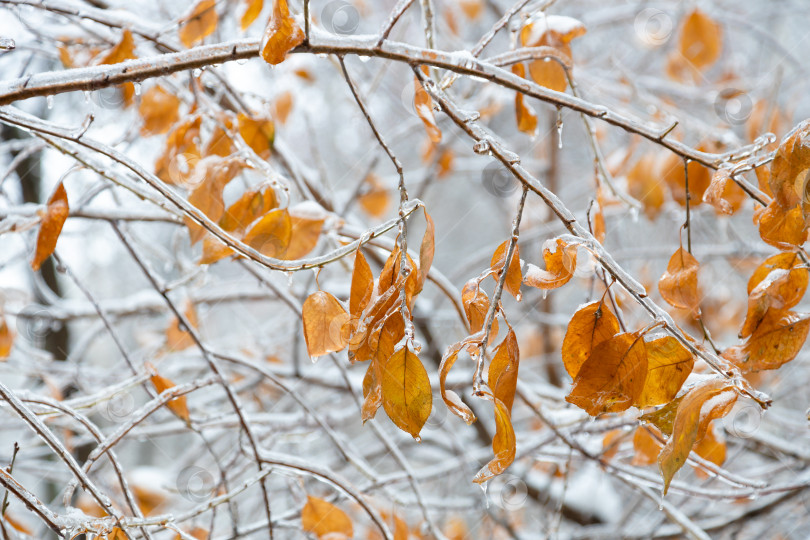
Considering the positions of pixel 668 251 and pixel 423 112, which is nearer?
pixel 423 112

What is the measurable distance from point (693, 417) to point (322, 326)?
1.07 feet

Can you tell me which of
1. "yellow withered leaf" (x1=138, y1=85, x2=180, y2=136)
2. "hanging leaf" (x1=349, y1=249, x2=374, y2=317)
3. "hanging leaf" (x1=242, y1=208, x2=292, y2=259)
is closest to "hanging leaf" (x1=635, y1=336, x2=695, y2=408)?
"hanging leaf" (x1=349, y1=249, x2=374, y2=317)

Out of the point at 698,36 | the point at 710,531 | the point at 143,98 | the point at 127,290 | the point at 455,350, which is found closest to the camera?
the point at 455,350

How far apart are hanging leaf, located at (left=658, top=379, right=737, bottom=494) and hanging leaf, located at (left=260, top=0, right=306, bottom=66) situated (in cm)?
46

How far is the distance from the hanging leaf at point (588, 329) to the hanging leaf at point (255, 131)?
0.57 meters

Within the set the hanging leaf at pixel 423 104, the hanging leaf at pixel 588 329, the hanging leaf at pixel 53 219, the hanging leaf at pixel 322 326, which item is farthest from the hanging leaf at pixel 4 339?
the hanging leaf at pixel 588 329

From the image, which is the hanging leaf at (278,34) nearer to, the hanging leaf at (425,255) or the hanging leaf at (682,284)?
the hanging leaf at (425,255)

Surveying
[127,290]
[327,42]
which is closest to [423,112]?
[327,42]

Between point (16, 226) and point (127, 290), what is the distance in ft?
17.0

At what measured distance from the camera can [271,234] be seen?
0.64m

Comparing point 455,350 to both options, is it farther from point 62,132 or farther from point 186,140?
point 186,140

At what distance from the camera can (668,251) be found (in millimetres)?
1828

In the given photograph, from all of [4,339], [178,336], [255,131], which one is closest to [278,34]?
[255,131]

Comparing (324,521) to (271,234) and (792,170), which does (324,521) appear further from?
(792,170)
